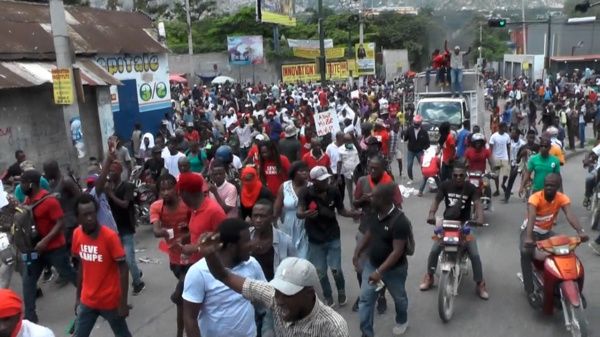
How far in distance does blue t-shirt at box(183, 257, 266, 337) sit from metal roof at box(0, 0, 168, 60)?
12.1 meters

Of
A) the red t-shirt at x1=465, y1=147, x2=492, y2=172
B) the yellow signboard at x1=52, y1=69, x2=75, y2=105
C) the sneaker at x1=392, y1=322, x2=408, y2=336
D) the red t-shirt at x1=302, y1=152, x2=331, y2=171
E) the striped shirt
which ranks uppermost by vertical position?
the yellow signboard at x1=52, y1=69, x2=75, y2=105

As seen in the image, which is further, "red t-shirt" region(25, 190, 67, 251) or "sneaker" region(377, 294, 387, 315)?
"sneaker" region(377, 294, 387, 315)

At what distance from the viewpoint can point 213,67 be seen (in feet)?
145

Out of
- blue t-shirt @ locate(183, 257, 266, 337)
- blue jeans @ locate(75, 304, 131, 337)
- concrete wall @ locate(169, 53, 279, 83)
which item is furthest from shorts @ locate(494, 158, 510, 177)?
concrete wall @ locate(169, 53, 279, 83)

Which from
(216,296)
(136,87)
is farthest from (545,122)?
(216,296)

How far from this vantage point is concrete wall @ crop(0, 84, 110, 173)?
1402cm

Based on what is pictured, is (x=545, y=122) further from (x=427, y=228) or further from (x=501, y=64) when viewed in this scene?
(x=501, y=64)

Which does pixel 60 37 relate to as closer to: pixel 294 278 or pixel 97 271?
pixel 97 271

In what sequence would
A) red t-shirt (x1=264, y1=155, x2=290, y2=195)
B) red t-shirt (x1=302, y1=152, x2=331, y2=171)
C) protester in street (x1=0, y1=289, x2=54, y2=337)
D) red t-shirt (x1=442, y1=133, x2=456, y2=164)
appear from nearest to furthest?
protester in street (x1=0, y1=289, x2=54, y2=337) < red t-shirt (x1=264, y1=155, x2=290, y2=195) < red t-shirt (x1=302, y1=152, x2=331, y2=171) < red t-shirt (x1=442, y1=133, x2=456, y2=164)

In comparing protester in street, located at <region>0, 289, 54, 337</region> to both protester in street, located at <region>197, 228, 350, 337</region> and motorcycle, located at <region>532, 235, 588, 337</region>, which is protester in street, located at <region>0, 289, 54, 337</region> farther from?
motorcycle, located at <region>532, 235, 588, 337</region>

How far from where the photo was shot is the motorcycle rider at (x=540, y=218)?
6.62 meters

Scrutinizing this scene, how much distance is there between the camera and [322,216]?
22.0ft

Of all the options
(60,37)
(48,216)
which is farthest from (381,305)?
(60,37)

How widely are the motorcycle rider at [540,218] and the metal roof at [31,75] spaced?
9.12 m
